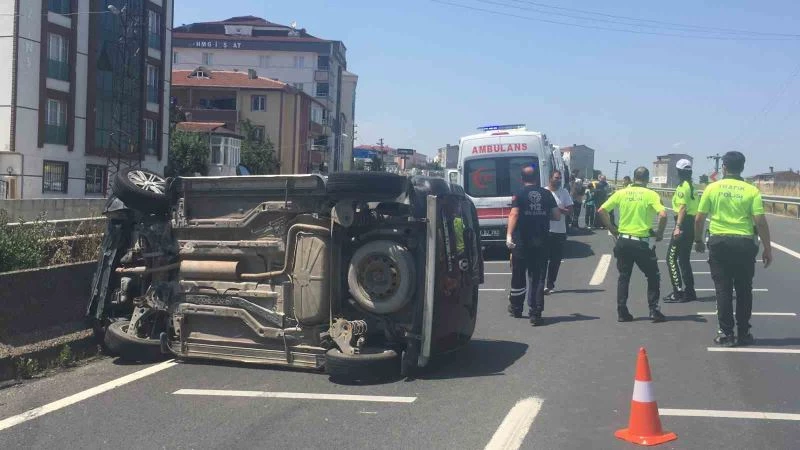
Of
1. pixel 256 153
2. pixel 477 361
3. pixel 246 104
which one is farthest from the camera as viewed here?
pixel 246 104

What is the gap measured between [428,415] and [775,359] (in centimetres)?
359

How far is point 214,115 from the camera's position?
75.9 meters

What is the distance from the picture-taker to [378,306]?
7.31m

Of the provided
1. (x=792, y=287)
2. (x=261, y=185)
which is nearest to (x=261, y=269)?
(x=261, y=185)

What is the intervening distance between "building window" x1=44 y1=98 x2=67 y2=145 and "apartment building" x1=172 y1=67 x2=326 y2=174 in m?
28.5

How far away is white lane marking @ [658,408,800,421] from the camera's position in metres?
5.95

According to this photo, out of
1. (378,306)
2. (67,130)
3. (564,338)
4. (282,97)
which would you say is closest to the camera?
(378,306)

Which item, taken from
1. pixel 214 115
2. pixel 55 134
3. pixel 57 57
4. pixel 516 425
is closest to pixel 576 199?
pixel 516 425

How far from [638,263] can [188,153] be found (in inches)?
2120

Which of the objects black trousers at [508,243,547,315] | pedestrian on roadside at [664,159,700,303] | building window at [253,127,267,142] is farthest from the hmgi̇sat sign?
building window at [253,127,267,142]

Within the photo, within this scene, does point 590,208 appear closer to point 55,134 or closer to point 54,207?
point 54,207

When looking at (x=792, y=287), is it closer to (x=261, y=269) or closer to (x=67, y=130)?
(x=261, y=269)

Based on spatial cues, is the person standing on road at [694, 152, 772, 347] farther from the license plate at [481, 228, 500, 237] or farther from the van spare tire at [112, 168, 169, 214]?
the license plate at [481, 228, 500, 237]

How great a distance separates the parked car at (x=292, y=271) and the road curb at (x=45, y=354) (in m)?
0.31
